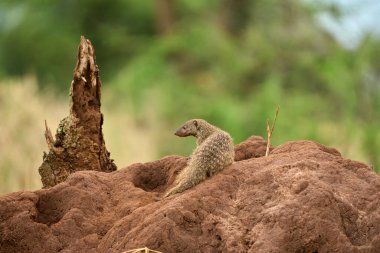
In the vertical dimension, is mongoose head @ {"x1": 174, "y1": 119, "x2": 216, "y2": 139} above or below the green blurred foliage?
below

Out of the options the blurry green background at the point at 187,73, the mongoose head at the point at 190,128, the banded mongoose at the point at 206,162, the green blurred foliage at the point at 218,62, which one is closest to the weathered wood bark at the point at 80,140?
the mongoose head at the point at 190,128

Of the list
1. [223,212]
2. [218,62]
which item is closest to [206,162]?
[223,212]

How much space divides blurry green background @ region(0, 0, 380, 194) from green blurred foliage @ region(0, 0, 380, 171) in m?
0.03

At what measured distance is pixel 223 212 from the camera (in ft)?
9.45

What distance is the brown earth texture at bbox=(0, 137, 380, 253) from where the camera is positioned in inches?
108

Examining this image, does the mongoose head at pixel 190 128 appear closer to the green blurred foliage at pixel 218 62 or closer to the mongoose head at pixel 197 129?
the mongoose head at pixel 197 129

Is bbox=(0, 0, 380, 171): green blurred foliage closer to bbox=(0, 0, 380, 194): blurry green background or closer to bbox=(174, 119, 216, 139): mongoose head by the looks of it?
bbox=(0, 0, 380, 194): blurry green background

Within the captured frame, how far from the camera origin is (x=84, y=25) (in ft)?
71.3

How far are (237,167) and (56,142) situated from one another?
125cm

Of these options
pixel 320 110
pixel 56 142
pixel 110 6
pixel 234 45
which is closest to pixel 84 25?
pixel 110 6

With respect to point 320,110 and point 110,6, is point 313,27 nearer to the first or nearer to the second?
point 320,110

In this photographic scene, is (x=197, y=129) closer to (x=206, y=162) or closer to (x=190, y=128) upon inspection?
(x=190, y=128)

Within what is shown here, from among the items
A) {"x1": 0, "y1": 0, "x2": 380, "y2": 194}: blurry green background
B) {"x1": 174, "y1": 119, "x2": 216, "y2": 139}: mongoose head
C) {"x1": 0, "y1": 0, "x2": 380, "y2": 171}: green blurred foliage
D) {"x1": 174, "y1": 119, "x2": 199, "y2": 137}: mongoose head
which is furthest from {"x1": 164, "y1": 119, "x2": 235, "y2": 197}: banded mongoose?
{"x1": 0, "y1": 0, "x2": 380, "y2": 171}: green blurred foliage

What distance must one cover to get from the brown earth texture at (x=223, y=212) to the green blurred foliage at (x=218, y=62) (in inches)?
220
